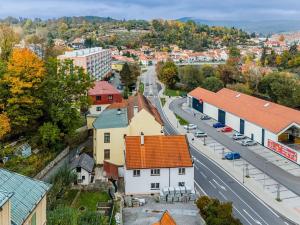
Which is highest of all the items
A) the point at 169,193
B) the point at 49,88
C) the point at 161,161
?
the point at 49,88

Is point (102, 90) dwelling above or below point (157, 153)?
above

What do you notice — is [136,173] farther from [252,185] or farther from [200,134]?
[200,134]

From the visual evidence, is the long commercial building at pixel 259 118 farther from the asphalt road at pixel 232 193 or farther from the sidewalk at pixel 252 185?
the asphalt road at pixel 232 193

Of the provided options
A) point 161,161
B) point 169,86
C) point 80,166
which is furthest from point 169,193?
point 169,86

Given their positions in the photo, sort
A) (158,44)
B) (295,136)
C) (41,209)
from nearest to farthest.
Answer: (41,209)
(295,136)
(158,44)

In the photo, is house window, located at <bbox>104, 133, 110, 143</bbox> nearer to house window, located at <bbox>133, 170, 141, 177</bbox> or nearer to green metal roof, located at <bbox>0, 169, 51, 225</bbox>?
house window, located at <bbox>133, 170, 141, 177</bbox>

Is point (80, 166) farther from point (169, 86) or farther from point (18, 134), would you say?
point (169, 86)

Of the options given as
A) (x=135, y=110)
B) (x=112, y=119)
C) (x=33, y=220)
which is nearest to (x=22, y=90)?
(x=112, y=119)
